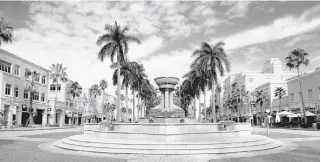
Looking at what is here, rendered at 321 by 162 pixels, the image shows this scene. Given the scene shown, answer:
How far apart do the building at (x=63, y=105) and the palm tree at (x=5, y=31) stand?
29.6 metres

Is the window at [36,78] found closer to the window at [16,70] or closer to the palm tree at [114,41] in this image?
the window at [16,70]

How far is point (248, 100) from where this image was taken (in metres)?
92.1

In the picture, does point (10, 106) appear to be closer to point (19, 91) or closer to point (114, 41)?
point (19, 91)

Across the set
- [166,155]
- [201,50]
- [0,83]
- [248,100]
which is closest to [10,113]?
[0,83]

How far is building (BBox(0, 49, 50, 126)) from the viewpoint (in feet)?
154

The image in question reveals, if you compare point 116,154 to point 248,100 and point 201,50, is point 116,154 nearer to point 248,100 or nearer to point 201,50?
point 201,50

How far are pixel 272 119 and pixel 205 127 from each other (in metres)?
60.4

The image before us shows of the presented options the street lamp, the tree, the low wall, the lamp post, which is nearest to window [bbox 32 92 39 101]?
the tree

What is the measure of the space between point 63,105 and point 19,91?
1934 centimetres

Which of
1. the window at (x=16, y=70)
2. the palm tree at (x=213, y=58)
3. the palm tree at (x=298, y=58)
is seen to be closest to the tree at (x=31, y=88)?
the window at (x=16, y=70)

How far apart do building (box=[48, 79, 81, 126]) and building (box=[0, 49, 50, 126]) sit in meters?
3.95

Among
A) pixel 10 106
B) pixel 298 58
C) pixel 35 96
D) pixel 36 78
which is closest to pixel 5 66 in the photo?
pixel 10 106

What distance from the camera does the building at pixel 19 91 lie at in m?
46.8

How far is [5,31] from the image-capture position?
36.5 metres
